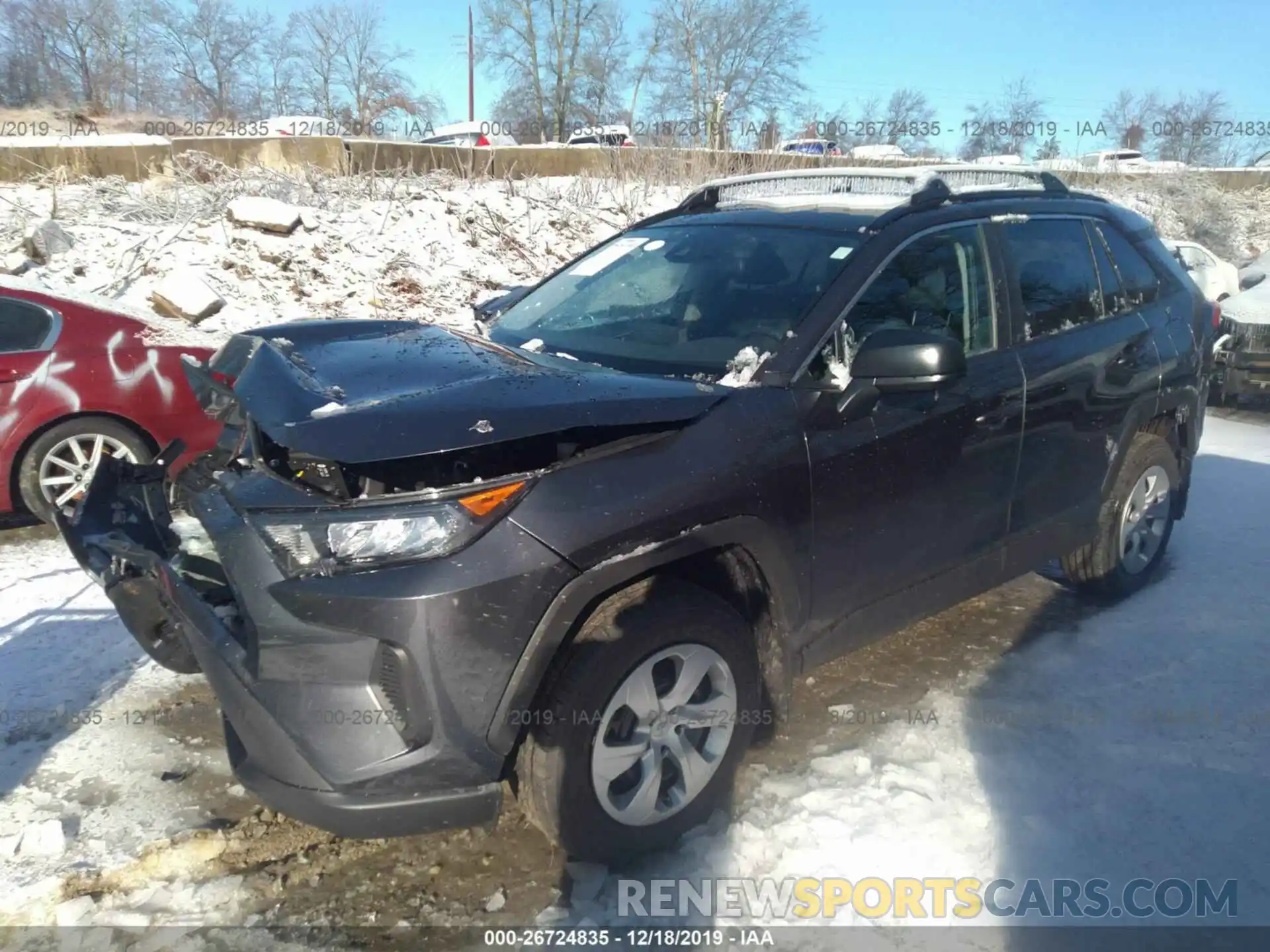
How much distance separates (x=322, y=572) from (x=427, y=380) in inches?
25.6

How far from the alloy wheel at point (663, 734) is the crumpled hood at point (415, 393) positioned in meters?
0.72

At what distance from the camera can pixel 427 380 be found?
8.59 feet

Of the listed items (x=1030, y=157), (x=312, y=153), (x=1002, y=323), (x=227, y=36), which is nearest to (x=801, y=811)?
(x=1002, y=323)

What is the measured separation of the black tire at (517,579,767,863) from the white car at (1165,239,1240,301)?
9539mm

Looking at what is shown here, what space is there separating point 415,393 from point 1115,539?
3506mm

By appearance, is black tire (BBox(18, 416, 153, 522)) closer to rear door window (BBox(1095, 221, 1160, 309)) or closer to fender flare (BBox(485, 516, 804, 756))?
fender flare (BBox(485, 516, 804, 756))

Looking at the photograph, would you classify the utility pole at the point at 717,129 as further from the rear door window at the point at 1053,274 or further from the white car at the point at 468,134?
the rear door window at the point at 1053,274

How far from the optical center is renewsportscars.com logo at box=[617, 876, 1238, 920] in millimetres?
2578

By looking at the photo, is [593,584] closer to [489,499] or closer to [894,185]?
[489,499]

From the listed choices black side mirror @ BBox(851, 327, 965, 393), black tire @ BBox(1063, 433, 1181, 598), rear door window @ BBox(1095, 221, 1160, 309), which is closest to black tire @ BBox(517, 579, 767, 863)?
black side mirror @ BBox(851, 327, 965, 393)

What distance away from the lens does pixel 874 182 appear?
3.91 meters

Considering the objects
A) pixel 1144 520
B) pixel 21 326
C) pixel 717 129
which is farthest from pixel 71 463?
pixel 717 129

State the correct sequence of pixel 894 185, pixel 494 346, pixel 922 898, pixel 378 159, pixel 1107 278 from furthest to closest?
pixel 378 159
pixel 1107 278
pixel 894 185
pixel 494 346
pixel 922 898

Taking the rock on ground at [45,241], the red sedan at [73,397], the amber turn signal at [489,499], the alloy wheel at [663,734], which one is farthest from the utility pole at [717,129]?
the amber turn signal at [489,499]
